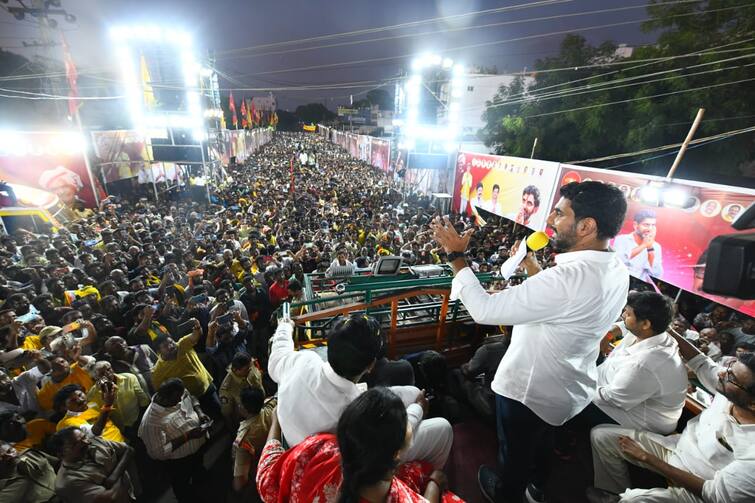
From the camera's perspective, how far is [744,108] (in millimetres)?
11539

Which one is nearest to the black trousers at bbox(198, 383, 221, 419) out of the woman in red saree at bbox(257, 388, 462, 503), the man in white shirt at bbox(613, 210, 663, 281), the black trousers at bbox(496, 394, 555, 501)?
the woman in red saree at bbox(257, 388, 462, 503)

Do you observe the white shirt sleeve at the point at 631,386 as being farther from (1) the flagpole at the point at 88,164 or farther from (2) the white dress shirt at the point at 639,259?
(1) the flagpole at the point at 88,164

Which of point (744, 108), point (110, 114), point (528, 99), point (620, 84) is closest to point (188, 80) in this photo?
point (110, 114)

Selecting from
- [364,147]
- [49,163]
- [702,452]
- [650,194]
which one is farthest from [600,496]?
[364,147]

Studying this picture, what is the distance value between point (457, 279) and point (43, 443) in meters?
4.10

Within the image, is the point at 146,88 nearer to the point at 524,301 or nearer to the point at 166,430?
the point at 166,430

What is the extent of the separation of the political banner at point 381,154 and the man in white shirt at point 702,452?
26.6 meters

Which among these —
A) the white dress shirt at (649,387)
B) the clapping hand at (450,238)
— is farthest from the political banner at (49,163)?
the white dress shirt at (649,387)

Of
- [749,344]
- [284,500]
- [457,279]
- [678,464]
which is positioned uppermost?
[457,279]

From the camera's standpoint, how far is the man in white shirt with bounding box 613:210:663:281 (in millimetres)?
7582

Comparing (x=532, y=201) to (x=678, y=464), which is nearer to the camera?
(x=678, y=464)

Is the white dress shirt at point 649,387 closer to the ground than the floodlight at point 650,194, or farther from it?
closer to the ground

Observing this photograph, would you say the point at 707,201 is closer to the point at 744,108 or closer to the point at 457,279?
the point at 457,279

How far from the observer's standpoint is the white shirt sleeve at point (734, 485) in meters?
1.55
